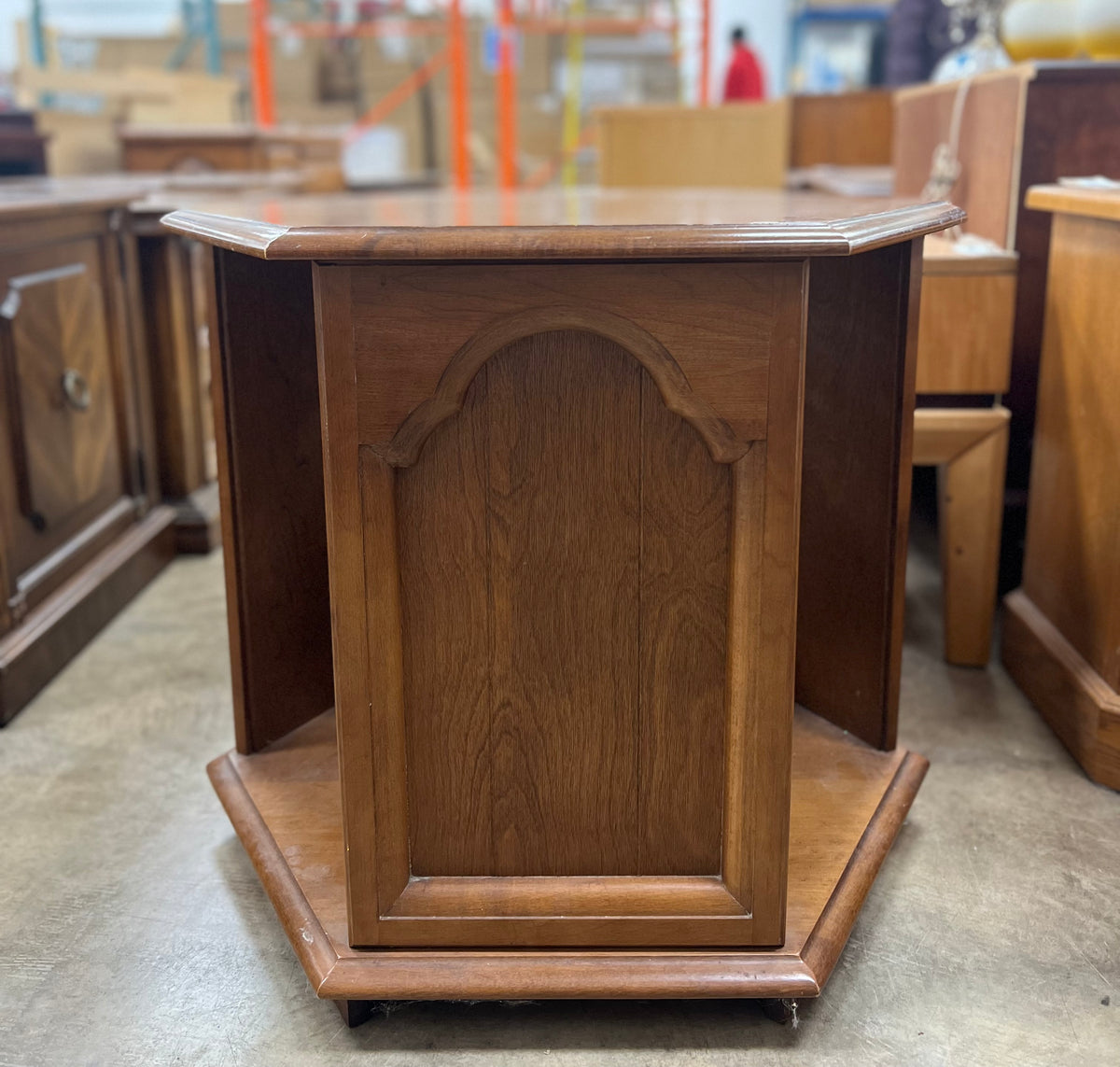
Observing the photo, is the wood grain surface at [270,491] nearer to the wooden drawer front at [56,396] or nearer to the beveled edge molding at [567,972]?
the beveled edge molding at [567,972]

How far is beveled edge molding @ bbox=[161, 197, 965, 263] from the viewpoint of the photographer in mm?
→ 989

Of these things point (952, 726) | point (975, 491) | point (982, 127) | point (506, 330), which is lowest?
point (952, 726)

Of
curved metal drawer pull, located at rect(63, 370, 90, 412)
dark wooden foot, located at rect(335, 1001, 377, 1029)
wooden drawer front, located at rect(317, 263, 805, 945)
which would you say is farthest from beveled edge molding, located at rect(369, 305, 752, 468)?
curved metal drawer pull, located at rect(63, 370, 90, 412)

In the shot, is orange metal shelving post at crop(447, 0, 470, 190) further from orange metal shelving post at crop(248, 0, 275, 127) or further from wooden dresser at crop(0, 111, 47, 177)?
wooden dresser at crop(0, 111, 47, 177)

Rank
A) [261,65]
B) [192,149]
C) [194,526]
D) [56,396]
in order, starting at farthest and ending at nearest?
[261,65], [192,149], [194,526], [56,396]

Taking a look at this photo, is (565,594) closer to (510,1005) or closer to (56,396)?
(510,1005)

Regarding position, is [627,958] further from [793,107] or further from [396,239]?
[793,107]

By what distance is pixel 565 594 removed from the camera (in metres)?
1.15

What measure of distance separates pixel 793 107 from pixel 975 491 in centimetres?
306

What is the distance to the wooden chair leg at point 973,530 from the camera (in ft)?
6.71

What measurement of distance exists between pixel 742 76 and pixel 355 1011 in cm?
627

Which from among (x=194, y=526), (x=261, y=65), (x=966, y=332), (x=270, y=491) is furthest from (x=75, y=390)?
(x=261, y=65)

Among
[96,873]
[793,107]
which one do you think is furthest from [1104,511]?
[793,107]

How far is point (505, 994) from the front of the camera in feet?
3.81
